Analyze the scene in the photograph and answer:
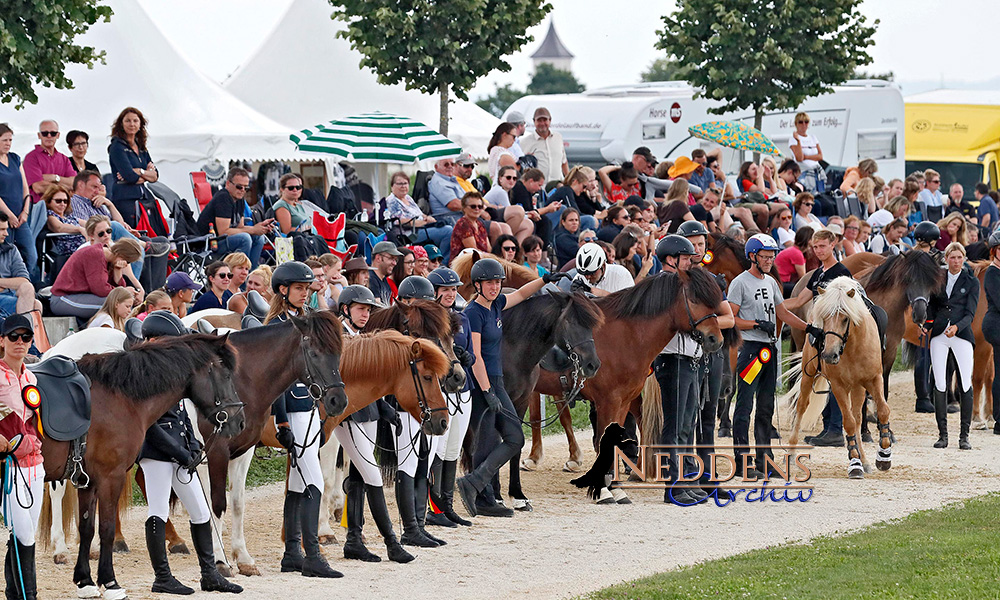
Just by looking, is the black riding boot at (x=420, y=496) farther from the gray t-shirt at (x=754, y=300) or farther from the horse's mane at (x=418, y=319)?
the gray t-shirt at (x=754, y=300)

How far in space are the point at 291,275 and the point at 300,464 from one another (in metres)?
1.25

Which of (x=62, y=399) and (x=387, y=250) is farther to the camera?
(x=387, y=250)

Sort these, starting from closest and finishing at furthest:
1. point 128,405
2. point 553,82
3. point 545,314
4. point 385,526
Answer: point 128,405 → point 385,526 → point 545,314 → point 553,82

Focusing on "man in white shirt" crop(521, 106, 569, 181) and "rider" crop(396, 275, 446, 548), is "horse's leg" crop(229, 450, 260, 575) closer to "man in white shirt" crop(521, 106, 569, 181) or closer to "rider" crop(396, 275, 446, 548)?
"rider" crop(396, 275, 446, 548)

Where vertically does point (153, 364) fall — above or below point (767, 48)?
below

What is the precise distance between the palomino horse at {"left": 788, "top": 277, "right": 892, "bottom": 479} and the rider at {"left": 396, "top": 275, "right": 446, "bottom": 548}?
13.9ft

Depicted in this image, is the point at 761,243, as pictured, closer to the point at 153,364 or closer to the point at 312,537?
the point at 312,537

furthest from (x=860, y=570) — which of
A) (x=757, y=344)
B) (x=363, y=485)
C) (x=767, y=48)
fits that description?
(x=767, y=48)

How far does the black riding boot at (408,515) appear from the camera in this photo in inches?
373

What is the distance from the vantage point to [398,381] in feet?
29.9

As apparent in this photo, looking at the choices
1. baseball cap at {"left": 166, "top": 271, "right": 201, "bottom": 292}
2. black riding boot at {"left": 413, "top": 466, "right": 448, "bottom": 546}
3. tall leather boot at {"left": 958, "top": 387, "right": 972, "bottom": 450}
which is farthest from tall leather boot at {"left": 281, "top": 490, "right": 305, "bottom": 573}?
tall leather boot at {"left": 958, "top": 387, "right": 972, "bottom": 450}

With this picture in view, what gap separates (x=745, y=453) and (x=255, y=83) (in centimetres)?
1400

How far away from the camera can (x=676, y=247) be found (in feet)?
38.1

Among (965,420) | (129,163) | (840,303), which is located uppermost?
(129,163)
